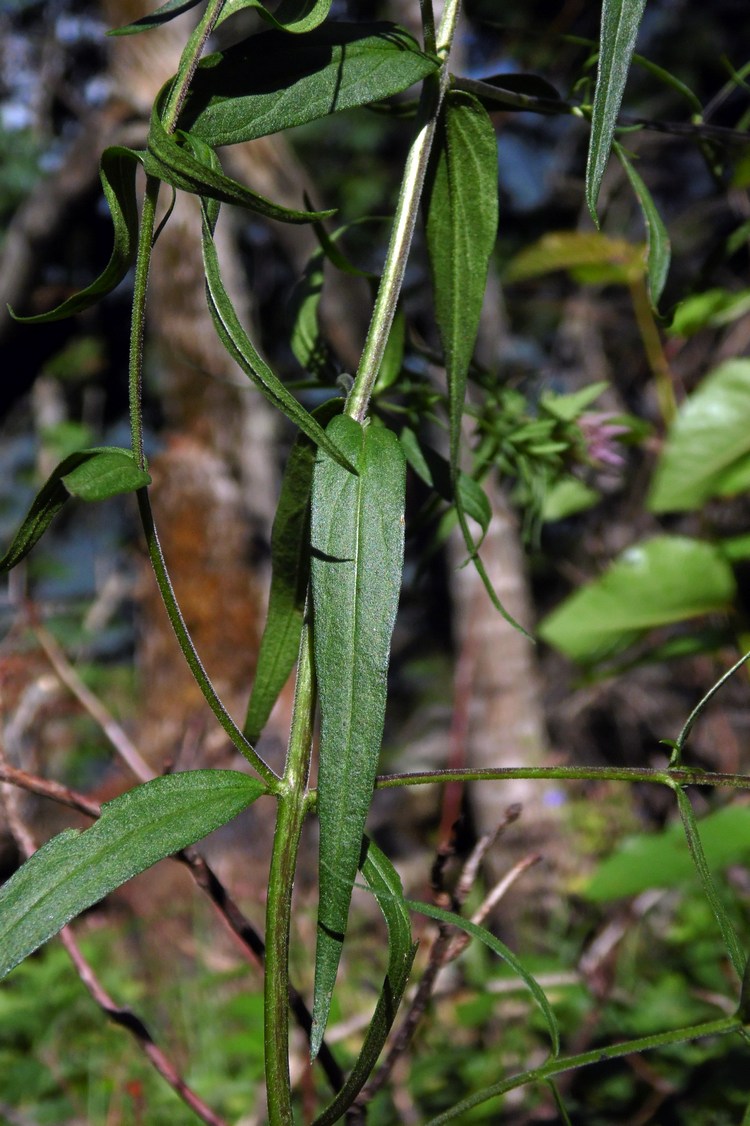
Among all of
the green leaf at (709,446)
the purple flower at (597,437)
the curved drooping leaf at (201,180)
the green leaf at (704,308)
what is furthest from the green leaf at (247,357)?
the green leaf at (709,446)

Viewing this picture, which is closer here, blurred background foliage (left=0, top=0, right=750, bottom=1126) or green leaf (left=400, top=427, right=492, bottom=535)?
green leaf (left=400, top=427, right=492, bottom=535)

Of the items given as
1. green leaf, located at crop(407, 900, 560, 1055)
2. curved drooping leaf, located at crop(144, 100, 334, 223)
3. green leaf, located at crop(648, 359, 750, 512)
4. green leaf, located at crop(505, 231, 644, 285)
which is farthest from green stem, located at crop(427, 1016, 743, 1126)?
green leaf, located at crop(505, 231, 644, 285)

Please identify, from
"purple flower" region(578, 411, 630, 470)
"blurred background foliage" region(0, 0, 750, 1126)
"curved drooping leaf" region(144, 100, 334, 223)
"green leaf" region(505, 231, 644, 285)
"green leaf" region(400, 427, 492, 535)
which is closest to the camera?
"curved drooping leaf" region(144, 100, 334, 223)

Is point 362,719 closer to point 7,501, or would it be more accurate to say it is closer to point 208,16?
point 208,16

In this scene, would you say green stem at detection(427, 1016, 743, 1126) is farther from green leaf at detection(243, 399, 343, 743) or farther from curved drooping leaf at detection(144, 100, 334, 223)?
curved drooping leaf at detection(144, 100, 334, 223)

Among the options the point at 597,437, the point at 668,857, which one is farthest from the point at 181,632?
A: the point at 668,857

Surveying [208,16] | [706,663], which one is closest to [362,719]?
[208,16]
